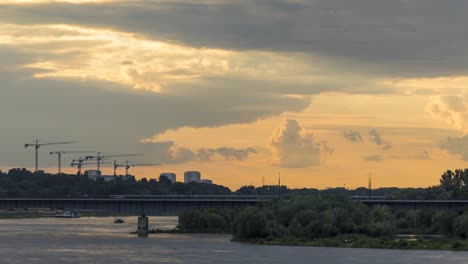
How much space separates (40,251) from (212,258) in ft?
119

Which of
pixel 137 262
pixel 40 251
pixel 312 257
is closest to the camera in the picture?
pixel 137 262

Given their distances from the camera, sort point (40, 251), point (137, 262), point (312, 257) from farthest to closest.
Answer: point (40, 251), point (312, 257), point (137, 262)

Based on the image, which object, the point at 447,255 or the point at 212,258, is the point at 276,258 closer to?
the point at 212,258

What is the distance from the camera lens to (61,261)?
169 meters

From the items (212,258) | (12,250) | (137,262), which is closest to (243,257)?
(212,258)

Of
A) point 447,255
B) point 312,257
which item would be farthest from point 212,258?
point 447,255

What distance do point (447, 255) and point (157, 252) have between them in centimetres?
5060

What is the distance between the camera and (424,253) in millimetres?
188750

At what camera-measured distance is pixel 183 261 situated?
170 metres

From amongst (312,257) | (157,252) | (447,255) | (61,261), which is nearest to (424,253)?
(447,255)

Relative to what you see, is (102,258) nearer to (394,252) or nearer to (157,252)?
(157,252)

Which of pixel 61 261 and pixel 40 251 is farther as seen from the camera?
pixel 40 251

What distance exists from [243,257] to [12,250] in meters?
45.7

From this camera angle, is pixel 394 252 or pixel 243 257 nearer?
pixel 243 257
